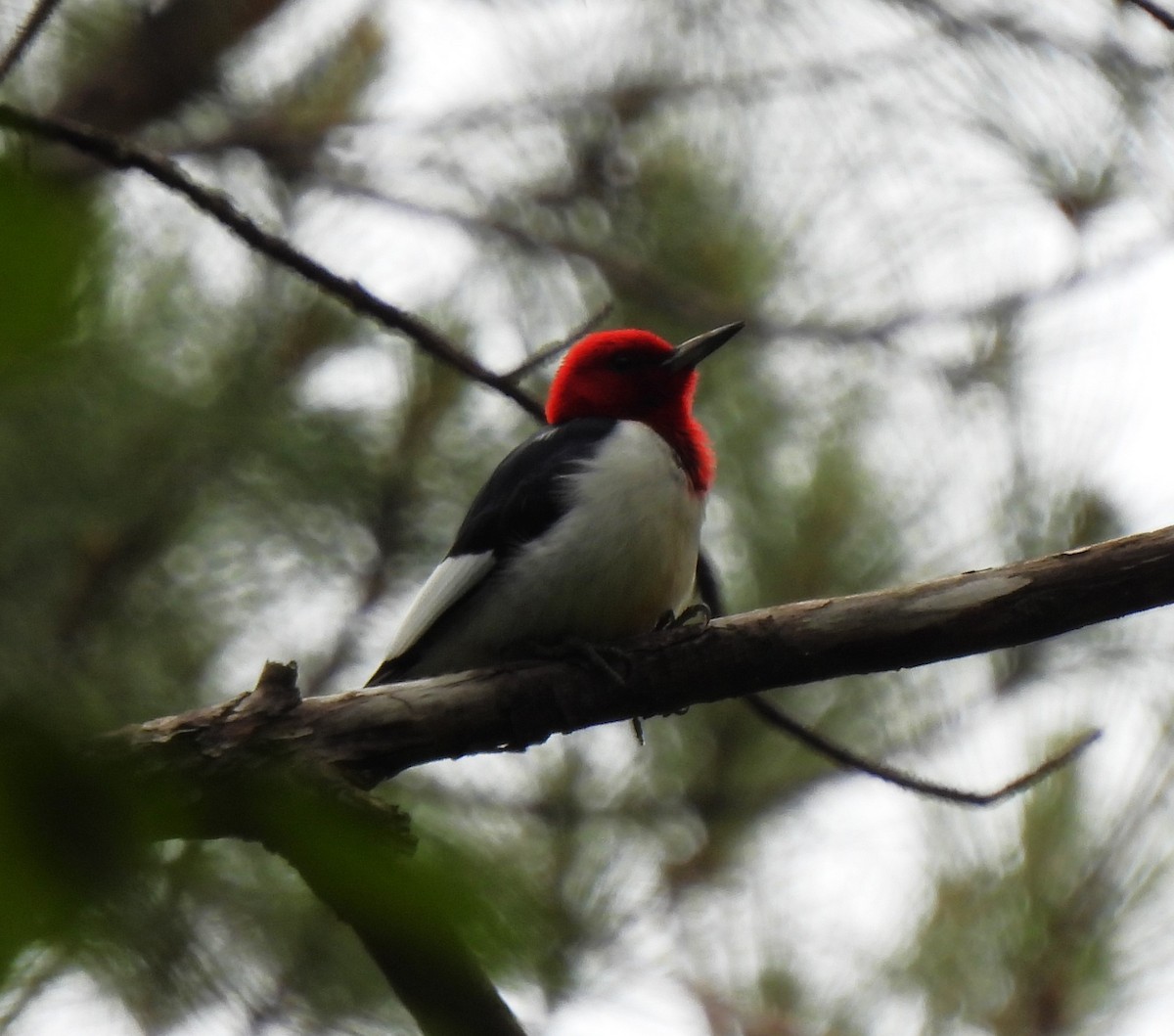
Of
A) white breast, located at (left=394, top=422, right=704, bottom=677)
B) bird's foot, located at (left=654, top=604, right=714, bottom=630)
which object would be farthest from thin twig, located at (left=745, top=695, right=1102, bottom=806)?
white breast, located at (left=394, top=422, right=704, bottom=677)

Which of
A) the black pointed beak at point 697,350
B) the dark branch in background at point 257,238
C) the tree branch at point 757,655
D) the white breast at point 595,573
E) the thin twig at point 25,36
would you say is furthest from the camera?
the black pointed beak at point 697,350

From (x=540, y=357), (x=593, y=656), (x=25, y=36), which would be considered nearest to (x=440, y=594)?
(x=593, y=656)

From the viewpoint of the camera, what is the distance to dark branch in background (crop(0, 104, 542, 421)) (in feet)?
7.32

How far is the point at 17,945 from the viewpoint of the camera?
53cm

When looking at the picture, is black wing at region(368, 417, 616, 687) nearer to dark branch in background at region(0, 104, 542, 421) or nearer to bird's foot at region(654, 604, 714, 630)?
bird's foot at region(654, 604, 714, 630)

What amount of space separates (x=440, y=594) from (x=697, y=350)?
0.95 metres

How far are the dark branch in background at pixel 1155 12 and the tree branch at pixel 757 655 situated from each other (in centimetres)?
76

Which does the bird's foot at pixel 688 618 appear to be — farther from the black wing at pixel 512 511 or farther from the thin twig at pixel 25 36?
the thin twig at pixel 25 36

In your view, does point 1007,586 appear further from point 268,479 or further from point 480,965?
point 268,479

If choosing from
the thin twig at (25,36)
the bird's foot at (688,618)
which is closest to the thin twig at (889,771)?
the bird's foot at (688,618)

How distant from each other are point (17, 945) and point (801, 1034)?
10.8ft

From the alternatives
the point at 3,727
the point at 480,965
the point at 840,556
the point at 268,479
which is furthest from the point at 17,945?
the point at 840,556

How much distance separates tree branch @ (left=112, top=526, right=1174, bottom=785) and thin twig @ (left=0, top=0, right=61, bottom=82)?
970mm

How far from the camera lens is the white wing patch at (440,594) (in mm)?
2877
